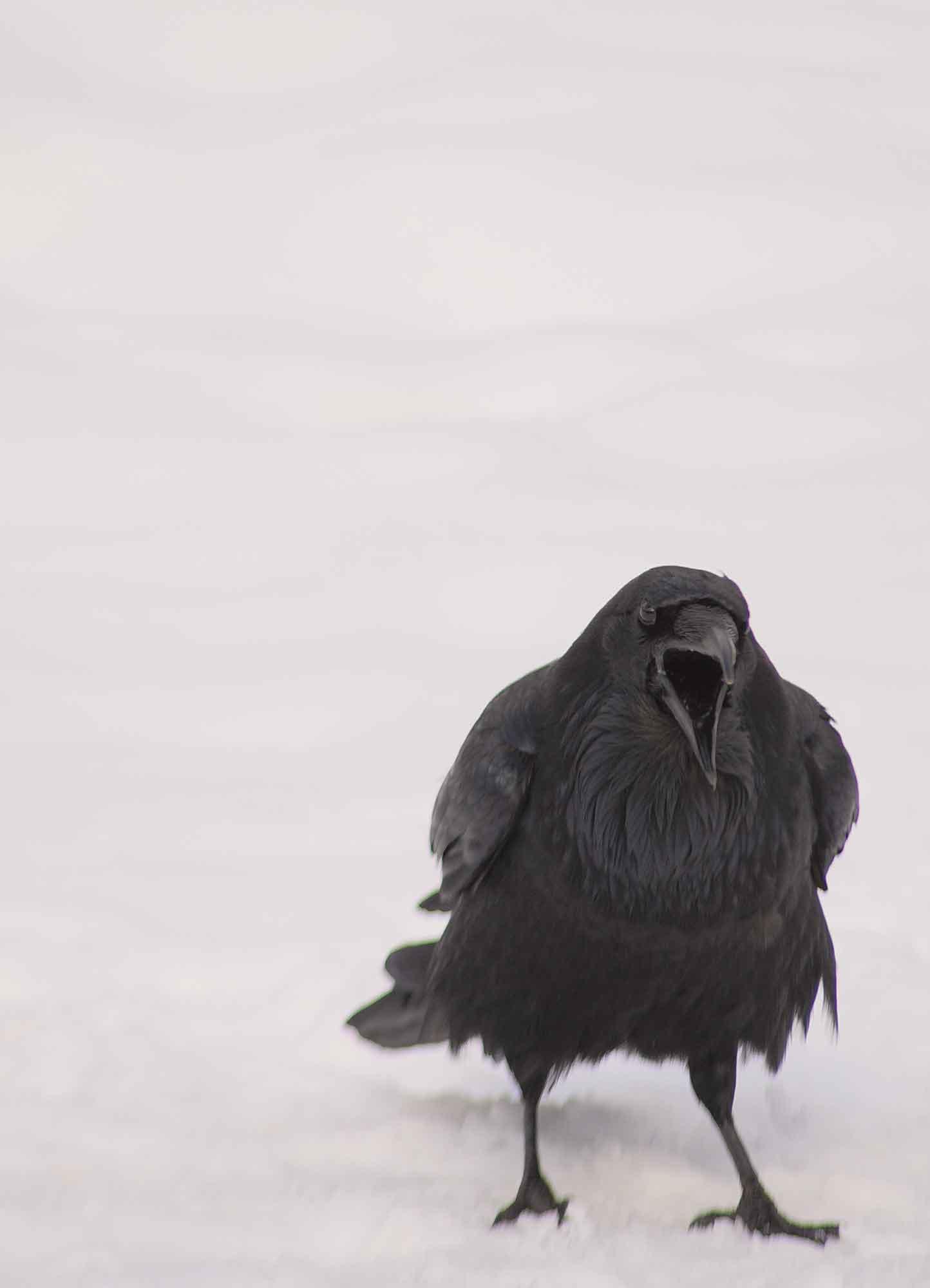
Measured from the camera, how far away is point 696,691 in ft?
12.3

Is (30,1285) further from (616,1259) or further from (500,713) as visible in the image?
(500,713)

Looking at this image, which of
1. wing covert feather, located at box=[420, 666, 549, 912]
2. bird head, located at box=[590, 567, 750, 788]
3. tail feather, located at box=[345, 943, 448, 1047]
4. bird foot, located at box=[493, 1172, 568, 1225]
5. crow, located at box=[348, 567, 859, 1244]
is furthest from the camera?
tail feather, located at box=[345, 943, 448, 1047]

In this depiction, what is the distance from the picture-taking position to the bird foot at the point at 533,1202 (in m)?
3.93

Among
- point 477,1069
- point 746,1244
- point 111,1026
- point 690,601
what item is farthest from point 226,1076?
point 690,601

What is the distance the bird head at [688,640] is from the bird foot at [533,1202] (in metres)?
1.04

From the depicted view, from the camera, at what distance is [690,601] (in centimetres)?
359

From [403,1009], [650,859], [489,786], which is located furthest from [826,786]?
[403,1009]

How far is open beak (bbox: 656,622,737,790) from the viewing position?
3.59 meters

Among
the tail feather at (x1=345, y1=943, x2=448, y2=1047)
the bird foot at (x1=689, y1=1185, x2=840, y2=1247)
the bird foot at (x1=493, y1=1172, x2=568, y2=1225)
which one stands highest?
the tail feather at (x1=345, y1=943, x2=448, y2=1047)

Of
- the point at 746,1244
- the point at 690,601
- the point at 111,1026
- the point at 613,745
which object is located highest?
the point at 690,601

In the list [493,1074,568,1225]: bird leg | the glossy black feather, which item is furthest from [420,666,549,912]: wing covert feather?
[493,1074,568,1225]: bird leg

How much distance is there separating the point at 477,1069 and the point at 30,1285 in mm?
1744

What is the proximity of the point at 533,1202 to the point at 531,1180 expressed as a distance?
7 cm

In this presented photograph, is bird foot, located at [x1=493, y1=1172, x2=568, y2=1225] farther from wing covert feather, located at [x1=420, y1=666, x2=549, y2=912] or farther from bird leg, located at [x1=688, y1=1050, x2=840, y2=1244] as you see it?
wing covert feather, located at [x1=420, y1=666, x2=549, y2=912]
